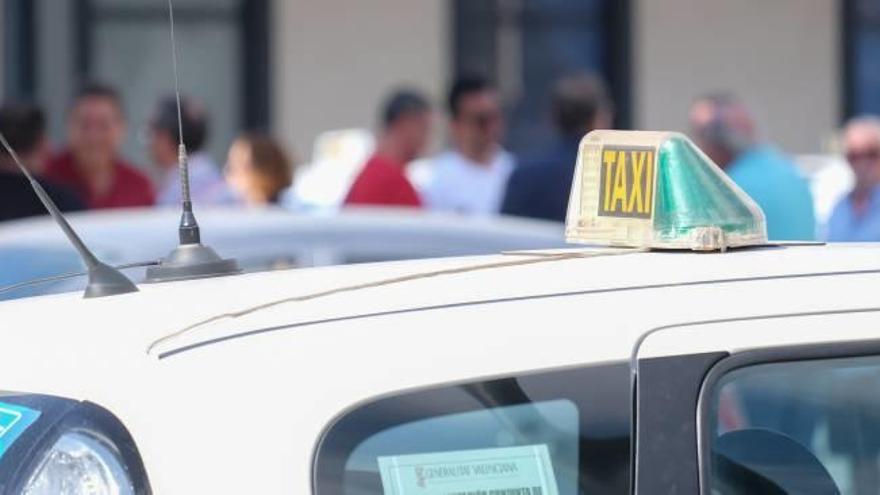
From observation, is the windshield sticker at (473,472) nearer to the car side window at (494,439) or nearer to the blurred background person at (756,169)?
the car side window at (494,439)

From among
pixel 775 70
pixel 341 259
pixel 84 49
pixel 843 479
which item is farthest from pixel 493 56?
pixel 843 479

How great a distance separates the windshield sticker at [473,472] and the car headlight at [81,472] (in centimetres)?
30

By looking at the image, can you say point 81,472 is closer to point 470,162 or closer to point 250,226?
point 250,226

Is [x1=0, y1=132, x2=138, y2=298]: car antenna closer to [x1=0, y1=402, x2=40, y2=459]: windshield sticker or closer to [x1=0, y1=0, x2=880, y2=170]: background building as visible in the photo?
[x1=0, y1=402, x2=40, y2=459]: windshield sticker

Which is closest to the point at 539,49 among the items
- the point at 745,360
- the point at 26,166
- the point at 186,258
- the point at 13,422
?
the point at 26,166

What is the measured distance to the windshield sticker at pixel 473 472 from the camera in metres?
2.08

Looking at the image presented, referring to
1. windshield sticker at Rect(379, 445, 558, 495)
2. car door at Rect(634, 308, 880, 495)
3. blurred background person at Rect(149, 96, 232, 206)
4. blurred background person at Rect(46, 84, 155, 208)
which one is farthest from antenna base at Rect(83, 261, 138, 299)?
blurred background person at Rect(46, 84, 155, 208)

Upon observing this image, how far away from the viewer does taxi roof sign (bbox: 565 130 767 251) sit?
2.37 m

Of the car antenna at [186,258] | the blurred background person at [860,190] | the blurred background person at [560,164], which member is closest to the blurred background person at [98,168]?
the blurred background person at [560,164]

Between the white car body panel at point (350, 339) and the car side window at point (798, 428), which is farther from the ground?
the white car body panel at point (350, 339)

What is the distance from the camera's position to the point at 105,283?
2.45 metres

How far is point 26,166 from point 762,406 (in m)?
4.39

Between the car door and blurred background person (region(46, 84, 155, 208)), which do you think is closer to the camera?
the car door

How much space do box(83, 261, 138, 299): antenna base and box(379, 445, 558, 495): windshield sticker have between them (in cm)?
55
